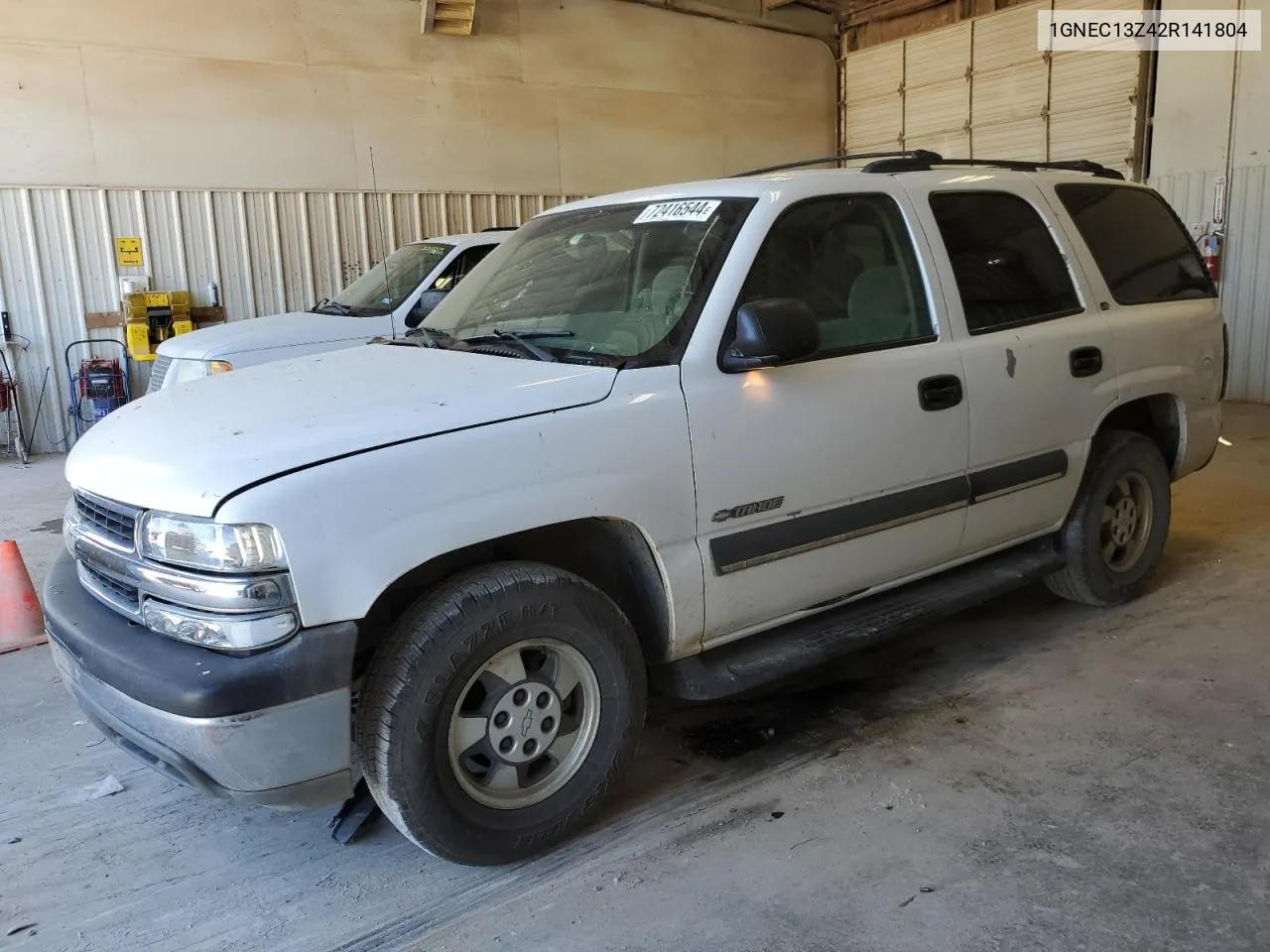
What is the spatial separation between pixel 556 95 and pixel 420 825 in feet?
38.6

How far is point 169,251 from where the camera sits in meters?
10.3

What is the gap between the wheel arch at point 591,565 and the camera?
2570 millimetres

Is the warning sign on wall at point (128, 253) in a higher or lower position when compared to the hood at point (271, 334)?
higher

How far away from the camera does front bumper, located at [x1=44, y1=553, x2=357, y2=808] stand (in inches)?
85.9

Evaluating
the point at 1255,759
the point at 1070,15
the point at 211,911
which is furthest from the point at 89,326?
the point at 1070,15

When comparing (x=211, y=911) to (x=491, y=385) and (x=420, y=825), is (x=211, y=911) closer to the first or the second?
(x=420, y=825)

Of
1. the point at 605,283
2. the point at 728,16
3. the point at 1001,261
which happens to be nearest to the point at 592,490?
the point at 605,283

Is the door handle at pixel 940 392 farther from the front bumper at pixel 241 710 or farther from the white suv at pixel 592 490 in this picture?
the front bumper at pixel 241 710

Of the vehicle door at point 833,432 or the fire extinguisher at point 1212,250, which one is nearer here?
the vehicle door at point 833,432

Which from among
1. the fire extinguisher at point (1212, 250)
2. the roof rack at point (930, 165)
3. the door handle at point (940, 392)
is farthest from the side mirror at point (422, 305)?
the fire extinguisher at point (1212, 250)

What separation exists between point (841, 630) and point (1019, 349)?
130 centimetres

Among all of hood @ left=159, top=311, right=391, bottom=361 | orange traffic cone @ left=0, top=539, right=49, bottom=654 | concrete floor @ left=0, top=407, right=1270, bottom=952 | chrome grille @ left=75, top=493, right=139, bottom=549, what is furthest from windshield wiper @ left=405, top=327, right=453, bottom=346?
hood @ left=159, top=311, right=391, bottom=361

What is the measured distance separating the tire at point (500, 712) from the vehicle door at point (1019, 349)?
167cm

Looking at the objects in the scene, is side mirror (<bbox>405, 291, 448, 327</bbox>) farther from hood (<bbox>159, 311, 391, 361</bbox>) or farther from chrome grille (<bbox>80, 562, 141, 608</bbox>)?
chrome grille (<bbox>80, 562, 141, 608</bbox>)
